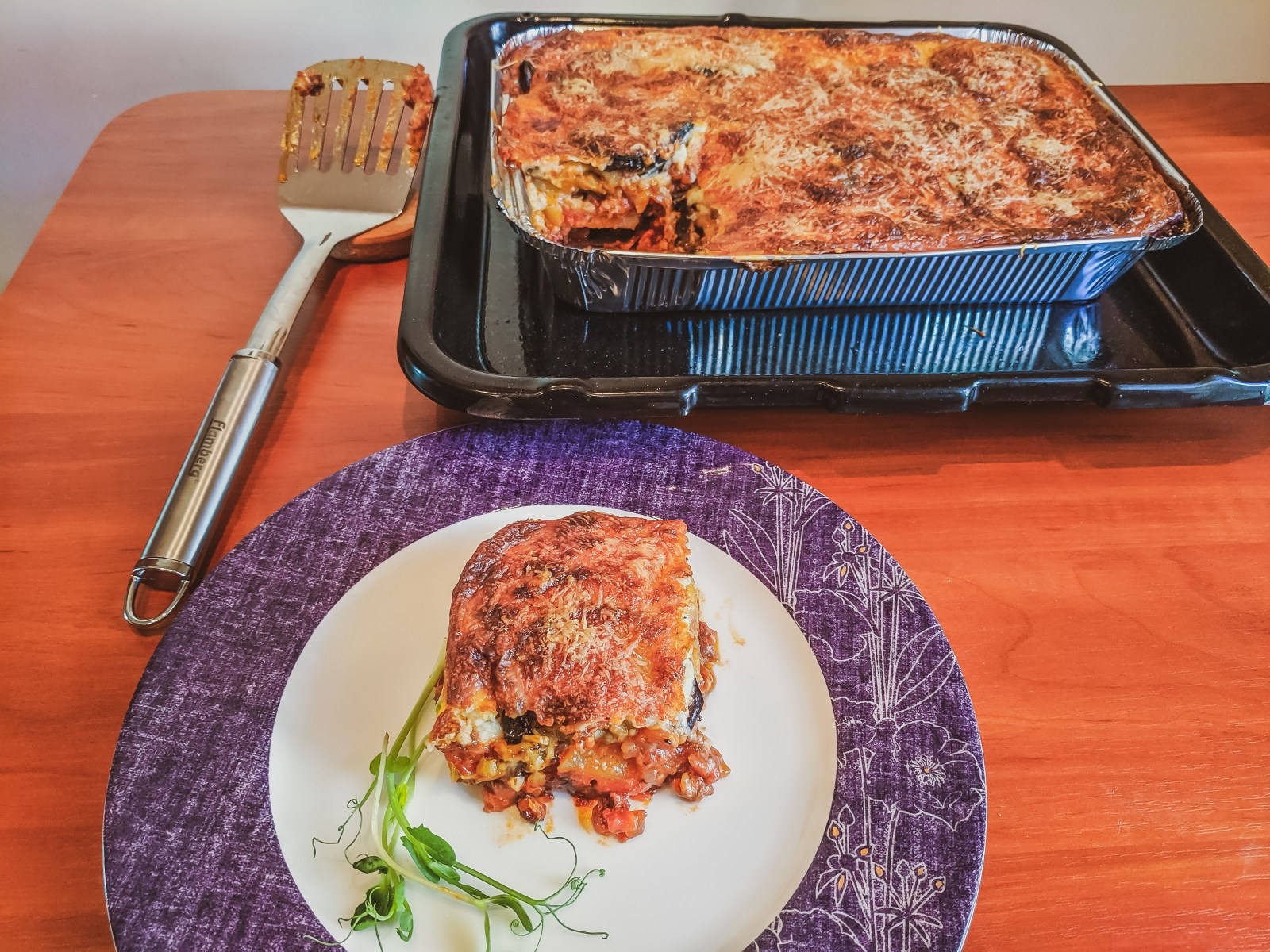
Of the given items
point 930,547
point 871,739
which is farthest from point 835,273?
point 871,739

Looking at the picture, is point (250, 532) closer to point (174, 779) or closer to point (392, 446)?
point (392, 446)

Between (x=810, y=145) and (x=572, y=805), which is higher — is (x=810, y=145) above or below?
above

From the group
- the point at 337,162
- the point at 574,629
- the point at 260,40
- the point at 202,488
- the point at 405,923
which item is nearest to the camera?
the point at 405,923

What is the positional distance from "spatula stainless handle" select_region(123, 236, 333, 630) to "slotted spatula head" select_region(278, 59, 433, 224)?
0.40 metres

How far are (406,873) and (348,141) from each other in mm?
1652

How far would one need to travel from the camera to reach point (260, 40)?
302 cm

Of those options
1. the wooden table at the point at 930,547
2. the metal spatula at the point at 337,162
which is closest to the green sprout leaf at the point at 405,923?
the wooden table at the point at 930,547

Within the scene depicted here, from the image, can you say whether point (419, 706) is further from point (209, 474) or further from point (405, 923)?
point (209, 474)

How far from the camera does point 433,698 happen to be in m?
1.22

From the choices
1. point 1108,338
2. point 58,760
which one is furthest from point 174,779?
point 1108,338

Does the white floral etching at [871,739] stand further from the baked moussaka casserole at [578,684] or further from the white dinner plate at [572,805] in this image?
the baked moussaka casserole at [578,684]

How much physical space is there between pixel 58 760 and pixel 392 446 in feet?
2.23

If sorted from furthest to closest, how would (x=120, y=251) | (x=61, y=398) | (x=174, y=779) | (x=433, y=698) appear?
1. (x=120, y=251)
2. (x=61, y=398)
3. (x=433, y=698)
4. (x=174, y=779)

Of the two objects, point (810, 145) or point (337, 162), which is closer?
point (810, 145)
